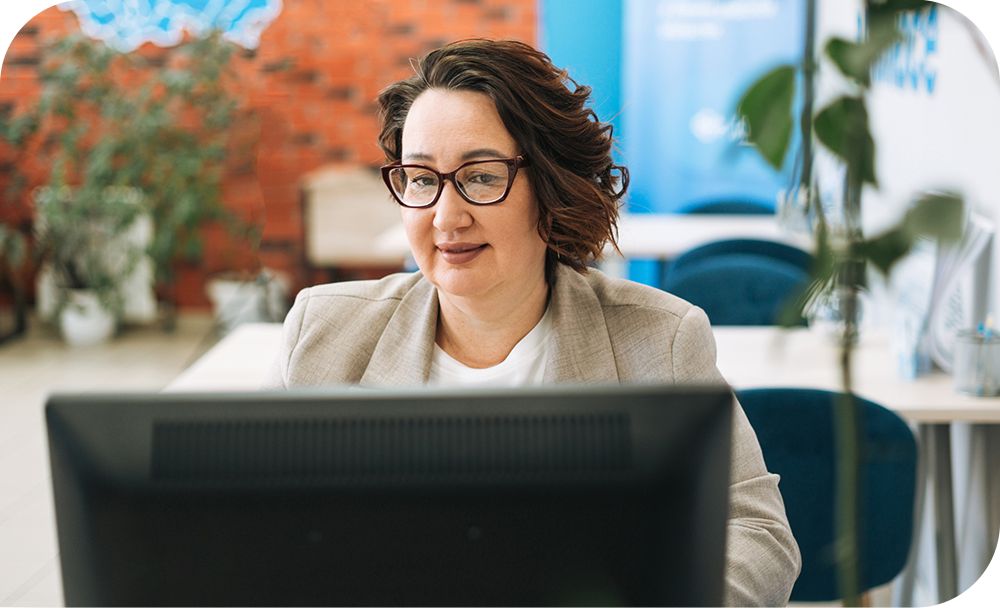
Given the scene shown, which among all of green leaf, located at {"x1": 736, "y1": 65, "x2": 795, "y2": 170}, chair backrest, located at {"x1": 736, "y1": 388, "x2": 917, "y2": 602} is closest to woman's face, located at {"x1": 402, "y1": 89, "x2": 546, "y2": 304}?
chair backrest, located at {"x1": 736, "y1": 388, "x2": 917, "y2": 602}

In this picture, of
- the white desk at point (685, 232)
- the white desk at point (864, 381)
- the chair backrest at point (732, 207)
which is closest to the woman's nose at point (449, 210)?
the white desk at point (864, 381)

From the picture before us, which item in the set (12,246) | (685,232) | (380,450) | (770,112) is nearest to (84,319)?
(12,246)

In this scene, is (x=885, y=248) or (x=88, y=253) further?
(x=88, y=253)

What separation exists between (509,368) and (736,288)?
1538 millimetres

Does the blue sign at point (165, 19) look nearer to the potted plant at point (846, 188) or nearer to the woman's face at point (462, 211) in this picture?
the woman's face at point (462, 211)

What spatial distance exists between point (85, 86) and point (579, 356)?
4918 mm

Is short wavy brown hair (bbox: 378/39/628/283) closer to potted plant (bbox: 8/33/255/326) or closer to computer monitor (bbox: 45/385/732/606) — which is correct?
computer monitor (bbox: 45/385/732/606)

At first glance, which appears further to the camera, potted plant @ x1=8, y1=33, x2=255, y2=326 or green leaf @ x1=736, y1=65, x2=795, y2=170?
potted plant @ x1=8, y1=33, x2=255, y2=326

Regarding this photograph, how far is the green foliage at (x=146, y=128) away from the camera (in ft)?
18.3

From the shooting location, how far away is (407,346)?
1.62 m

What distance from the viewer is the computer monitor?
80cm

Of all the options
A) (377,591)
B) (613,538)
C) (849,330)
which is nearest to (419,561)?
(377,591)

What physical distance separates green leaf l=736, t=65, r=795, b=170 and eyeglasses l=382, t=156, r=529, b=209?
893 millimetres

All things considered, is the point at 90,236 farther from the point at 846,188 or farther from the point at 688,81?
the point at 846,188
